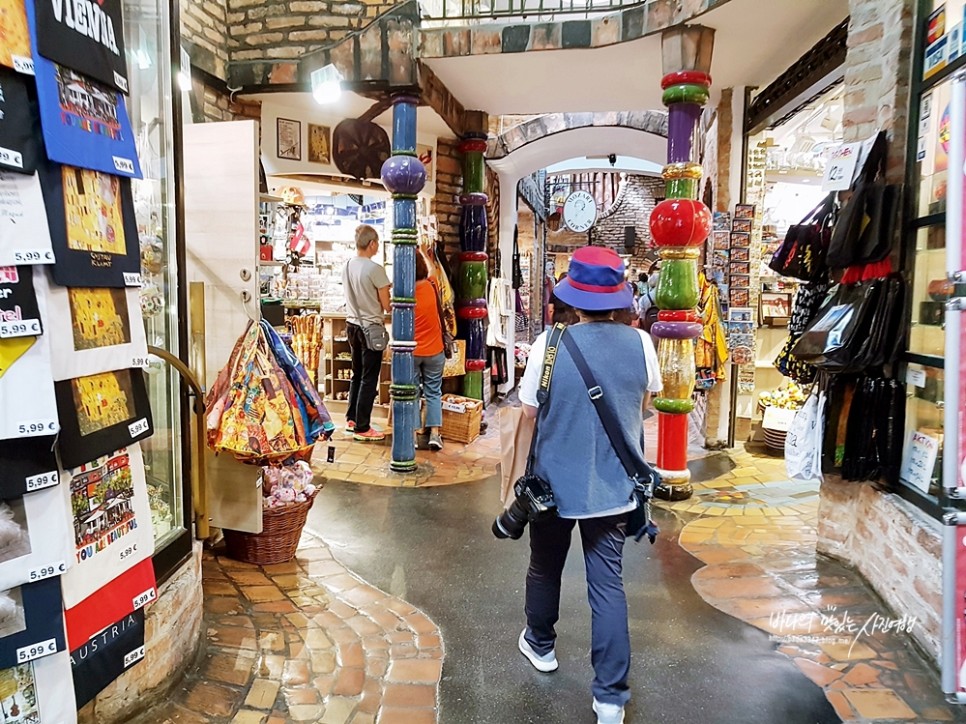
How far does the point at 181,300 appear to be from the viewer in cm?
252

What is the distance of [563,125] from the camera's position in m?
7.30

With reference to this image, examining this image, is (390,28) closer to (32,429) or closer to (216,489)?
(216,489)

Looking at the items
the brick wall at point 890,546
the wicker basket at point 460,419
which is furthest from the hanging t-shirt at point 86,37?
the wicker basket at point 460,419

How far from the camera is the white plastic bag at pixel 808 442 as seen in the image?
3354mm

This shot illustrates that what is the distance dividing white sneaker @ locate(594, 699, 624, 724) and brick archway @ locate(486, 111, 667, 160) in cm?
606

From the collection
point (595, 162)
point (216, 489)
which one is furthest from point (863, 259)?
point (595, 162)

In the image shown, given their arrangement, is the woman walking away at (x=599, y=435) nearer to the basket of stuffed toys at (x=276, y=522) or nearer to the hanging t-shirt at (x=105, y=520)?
the hanging t-shirt at (x=105, y=520)

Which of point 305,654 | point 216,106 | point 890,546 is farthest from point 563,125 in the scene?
point 305,654

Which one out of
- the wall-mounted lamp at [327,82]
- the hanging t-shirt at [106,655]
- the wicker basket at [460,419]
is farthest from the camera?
the wicker basket at [460,419]

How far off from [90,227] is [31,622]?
927 mm

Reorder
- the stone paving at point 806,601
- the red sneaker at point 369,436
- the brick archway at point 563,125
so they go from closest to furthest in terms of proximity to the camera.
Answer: the stone paving at point 806,601 < the red sneaker at point 369,436 < the brick archway at point 563,125

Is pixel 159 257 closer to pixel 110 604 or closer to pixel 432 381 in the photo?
pixel 110 604

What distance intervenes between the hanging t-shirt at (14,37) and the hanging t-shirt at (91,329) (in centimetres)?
43

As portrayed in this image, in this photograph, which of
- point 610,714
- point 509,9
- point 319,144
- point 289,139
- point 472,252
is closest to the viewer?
point 610,714
